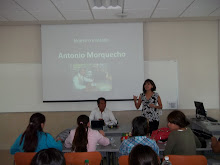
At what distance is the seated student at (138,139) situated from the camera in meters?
2.68

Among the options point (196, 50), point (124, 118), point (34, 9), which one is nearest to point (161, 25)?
point (196, 50)

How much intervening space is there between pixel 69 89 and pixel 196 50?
338 cm

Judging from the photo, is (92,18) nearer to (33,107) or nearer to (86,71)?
(86,71)

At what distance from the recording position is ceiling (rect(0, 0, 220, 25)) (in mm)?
4547

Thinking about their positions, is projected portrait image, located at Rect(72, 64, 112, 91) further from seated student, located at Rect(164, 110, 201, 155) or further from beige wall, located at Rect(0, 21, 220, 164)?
seated student, located at Rect(164, 110, 201, 155)

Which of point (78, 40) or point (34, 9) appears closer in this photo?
point (34, 9)

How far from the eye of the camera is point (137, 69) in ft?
19.7

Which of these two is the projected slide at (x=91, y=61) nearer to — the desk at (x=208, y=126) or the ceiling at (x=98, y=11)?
the ceiling at (x=98, y=11)

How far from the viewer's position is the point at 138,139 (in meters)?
2.69

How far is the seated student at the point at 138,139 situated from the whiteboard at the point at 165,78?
341 cm

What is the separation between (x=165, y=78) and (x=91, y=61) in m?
1.93

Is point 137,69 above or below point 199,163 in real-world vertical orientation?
above

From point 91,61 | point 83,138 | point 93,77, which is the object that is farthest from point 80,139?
point 91,61

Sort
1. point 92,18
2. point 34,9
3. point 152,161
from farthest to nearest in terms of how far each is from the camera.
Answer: point 92,18
point 34,9
point 152,161
